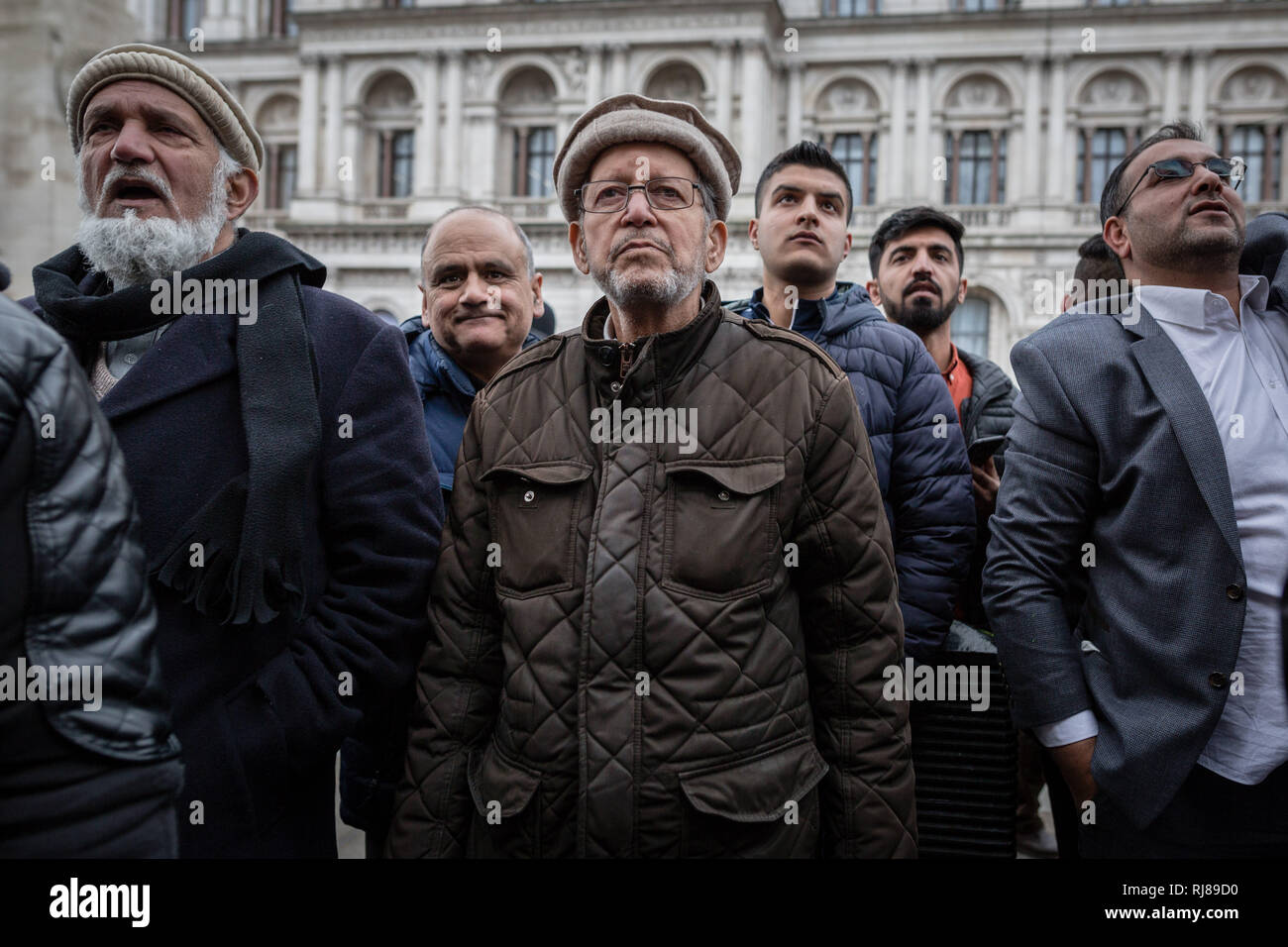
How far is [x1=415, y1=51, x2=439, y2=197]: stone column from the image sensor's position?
29203 mm

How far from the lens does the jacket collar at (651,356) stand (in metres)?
2.20

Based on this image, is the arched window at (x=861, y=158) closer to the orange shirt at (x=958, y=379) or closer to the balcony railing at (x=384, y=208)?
the balcony railing at (x=384, y=208)

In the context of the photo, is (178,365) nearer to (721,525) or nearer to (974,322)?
(721,525)

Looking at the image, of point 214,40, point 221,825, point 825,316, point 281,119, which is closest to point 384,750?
point 221,825

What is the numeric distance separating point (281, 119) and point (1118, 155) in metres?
26.3

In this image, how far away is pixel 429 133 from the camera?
29.2 meters

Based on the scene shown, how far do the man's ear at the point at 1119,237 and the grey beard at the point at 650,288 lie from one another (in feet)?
4.09

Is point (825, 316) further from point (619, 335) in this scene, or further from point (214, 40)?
point (214, 40)

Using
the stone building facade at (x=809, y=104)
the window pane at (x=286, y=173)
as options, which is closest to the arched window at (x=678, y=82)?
the stone building facade at (x=809, y=104)

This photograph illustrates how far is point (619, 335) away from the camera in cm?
239

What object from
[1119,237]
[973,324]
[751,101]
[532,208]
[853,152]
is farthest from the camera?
[853,152]

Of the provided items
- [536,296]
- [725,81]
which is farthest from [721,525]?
[725,81]

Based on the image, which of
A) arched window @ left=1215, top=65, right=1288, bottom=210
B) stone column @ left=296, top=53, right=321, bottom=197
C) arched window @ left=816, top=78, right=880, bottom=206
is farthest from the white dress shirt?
stone column @ left=296, top=53, right=321, bottom=197

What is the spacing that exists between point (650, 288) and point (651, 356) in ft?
0.55
